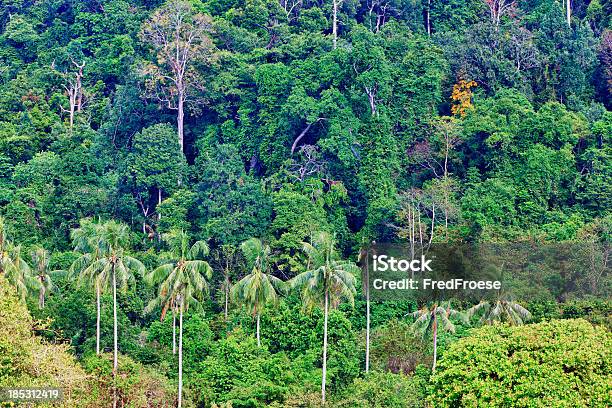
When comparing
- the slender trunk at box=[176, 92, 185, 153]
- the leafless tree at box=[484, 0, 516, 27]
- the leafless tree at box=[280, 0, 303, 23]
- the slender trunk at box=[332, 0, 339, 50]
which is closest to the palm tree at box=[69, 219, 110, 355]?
the slender trunk at box=[176, 92, 185, 153]

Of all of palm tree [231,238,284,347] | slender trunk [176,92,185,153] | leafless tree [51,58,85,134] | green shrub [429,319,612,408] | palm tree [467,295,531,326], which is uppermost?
leafless tree [51,58,85,134]

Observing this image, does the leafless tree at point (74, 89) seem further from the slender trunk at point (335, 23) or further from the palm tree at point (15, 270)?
the palm tree at point (15, 270)

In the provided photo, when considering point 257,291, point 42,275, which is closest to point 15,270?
point 42,275

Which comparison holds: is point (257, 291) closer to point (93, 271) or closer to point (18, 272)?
point (93, 271)

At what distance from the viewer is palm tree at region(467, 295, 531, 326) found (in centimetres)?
3359

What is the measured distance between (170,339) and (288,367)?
14.6 ft

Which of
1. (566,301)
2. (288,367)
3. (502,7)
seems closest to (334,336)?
(288,367)

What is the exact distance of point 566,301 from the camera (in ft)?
121

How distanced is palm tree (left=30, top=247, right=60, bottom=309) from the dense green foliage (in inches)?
3.1

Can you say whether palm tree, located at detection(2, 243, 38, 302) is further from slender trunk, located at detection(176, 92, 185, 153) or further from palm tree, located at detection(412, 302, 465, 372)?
palm tree, located at detection(412, 302, 465, 372)

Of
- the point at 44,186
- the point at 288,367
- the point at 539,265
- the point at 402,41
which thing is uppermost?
the point at 402,41

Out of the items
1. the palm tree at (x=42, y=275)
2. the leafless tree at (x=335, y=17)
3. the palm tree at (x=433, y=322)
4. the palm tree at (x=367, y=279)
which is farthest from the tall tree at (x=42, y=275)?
the leafless tree at (x=335, y=17)

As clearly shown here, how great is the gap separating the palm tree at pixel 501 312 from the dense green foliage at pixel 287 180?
102mm

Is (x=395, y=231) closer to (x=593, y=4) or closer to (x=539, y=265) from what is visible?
(x=539, y=265)
